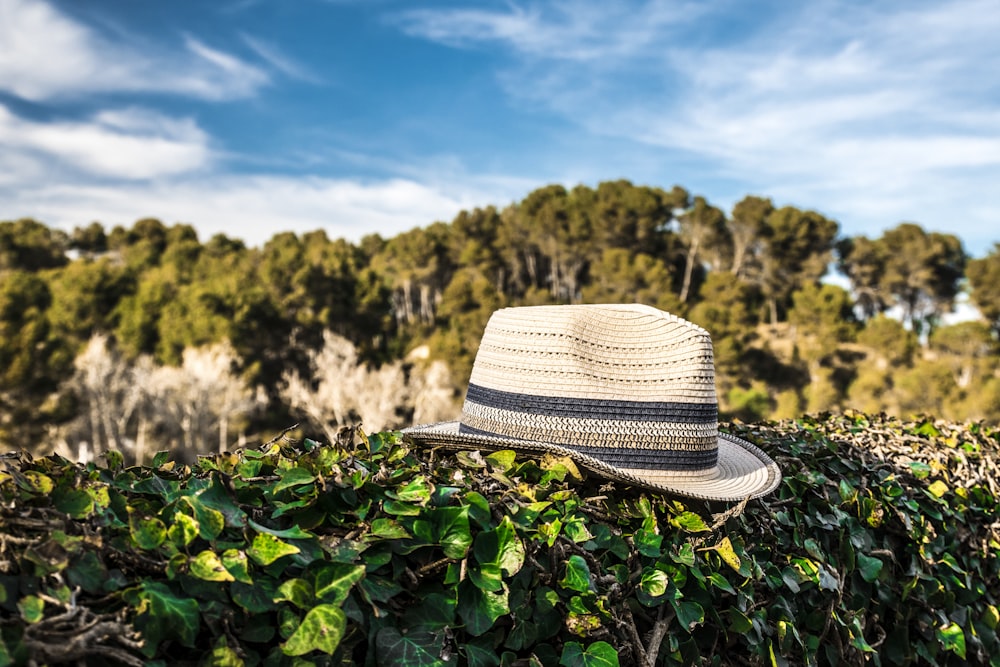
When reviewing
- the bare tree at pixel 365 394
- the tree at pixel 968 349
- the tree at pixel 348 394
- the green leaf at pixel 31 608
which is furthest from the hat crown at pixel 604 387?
the tree at pixel 968 349

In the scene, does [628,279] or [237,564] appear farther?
[628,279]

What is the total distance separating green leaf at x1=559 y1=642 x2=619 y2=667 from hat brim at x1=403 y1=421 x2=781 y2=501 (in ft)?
1.31

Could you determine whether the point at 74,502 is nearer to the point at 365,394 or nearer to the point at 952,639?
the point at 952,639

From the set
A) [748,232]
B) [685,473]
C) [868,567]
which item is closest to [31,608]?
[685,473]

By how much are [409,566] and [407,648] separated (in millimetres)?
164

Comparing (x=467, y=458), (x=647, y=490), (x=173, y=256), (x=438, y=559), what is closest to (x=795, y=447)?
(x=647, y=490)

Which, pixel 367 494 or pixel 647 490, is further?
pixel 647 490

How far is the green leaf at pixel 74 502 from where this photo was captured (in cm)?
121

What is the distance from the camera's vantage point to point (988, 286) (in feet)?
105

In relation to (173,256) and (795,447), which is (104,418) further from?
(795,447)

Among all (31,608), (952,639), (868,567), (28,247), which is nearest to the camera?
(31,608)

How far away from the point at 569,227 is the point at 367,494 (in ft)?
130

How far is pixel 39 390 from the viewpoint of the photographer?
26.4 meters

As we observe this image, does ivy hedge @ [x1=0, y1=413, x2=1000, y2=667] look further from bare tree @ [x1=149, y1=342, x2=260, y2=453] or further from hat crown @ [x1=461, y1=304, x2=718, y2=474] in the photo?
bare tree @ [x1=149, y1=342, x2=260, y2=453]
